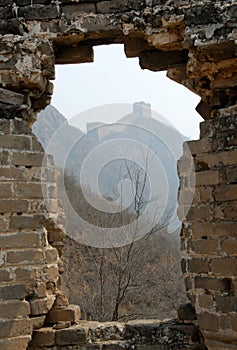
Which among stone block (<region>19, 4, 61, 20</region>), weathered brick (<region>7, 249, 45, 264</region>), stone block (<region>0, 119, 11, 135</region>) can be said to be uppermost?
stone block (<region>19, 4, 61, 20</region>)

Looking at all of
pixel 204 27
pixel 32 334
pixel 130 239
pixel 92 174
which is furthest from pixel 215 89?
pixel 130 239

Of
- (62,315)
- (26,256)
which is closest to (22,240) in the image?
(26,256)

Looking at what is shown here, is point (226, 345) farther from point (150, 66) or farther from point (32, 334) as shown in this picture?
point (150, 66)

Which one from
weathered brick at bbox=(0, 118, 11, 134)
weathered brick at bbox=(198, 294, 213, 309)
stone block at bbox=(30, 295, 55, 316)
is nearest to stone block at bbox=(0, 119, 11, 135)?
weathered brick at bbox=(0, 118, 11, 134)

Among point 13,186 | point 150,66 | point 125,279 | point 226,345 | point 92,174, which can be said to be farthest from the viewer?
point 125,279

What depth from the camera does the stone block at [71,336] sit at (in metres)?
4.71

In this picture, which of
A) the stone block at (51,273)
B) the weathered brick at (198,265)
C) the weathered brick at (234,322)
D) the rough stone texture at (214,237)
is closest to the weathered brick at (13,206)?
the stone block at (51,273)

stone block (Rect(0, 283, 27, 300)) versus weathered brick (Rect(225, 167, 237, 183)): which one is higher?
weathered brick (Rect(225, 167, 237, 183))

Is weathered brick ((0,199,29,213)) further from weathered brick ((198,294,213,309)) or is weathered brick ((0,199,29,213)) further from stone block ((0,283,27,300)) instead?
weathered brick ((198,294,213,309))

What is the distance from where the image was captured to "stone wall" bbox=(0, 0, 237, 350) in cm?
439

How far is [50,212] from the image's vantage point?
4863 millimetres

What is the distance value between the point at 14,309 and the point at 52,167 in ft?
4.87

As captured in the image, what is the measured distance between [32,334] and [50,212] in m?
1.23

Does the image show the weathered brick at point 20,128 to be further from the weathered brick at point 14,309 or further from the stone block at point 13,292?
the weathered brick at point 14,309
